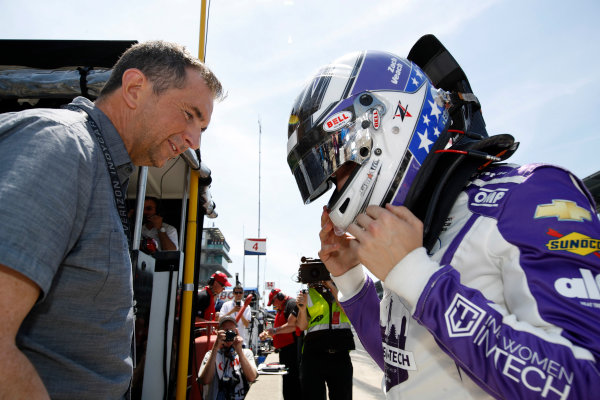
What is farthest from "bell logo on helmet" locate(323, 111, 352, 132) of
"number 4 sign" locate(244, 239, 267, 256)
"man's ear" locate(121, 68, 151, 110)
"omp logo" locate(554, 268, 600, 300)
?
"number 4 sign" locate(244, 239, 267, 256)

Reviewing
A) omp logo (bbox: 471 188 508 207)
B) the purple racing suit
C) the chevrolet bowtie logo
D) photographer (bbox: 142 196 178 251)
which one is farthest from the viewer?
photographer (bbox: 142 196 178 251)

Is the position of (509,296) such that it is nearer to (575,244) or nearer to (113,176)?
(575,244)

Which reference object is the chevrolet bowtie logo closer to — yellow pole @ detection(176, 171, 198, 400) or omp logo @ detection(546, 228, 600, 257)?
omp logo @ detection(546, 228, 600, 257)

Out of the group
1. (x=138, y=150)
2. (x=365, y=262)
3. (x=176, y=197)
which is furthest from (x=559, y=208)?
(x=176, y=197)

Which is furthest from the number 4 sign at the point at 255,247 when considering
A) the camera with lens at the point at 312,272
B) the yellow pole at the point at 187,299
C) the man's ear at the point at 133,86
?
the man's ear at the point at 133,86

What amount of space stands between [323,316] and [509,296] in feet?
13.7

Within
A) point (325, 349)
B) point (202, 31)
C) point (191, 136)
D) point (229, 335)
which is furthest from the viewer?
point (229, 335)

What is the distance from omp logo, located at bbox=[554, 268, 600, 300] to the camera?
2.42 ft

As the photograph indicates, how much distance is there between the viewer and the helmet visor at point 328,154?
1331 mm

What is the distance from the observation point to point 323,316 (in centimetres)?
483

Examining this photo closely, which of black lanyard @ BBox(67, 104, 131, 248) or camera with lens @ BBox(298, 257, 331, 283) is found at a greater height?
camera with lens @ BBox(298, 257, 331, 283)

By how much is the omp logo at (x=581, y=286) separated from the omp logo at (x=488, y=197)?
26cm

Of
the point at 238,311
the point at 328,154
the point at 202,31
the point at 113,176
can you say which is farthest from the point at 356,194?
the point at 238,311

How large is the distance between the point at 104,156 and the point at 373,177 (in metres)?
0.89
